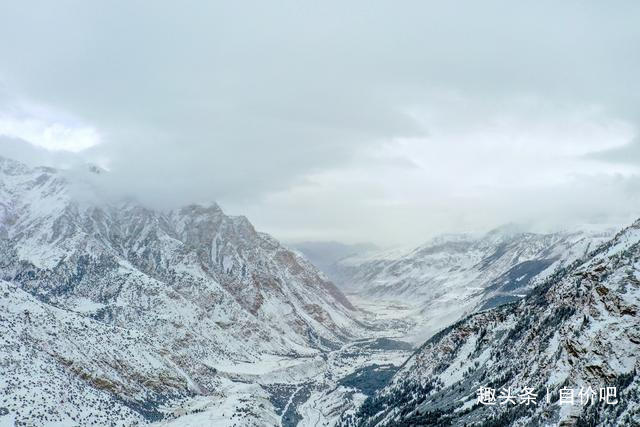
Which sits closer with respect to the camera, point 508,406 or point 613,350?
point 613,350

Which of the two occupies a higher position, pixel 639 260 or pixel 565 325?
pixel 639 260

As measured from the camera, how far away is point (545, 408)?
172250 millimetres

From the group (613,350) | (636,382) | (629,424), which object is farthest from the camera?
(613,350)

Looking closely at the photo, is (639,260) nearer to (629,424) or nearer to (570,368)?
→ (570,368)

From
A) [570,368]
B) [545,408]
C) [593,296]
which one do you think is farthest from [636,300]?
[545,408]

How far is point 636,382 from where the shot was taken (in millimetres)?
158750

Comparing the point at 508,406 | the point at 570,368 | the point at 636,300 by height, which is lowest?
the point at 508,406

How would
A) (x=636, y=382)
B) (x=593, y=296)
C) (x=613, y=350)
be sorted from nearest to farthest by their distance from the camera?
(x=636, y=382)
(x=613, y=350)
(x=593, y=296)

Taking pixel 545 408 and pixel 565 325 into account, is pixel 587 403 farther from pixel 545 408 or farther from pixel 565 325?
pixel 565 325

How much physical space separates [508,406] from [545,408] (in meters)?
24.3

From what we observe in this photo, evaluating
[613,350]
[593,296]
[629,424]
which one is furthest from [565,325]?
[629,424]

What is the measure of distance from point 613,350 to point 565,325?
25364mm

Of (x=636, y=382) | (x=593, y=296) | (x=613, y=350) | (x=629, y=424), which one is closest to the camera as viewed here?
(x=629, y=424)

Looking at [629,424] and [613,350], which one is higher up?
[613,350]
